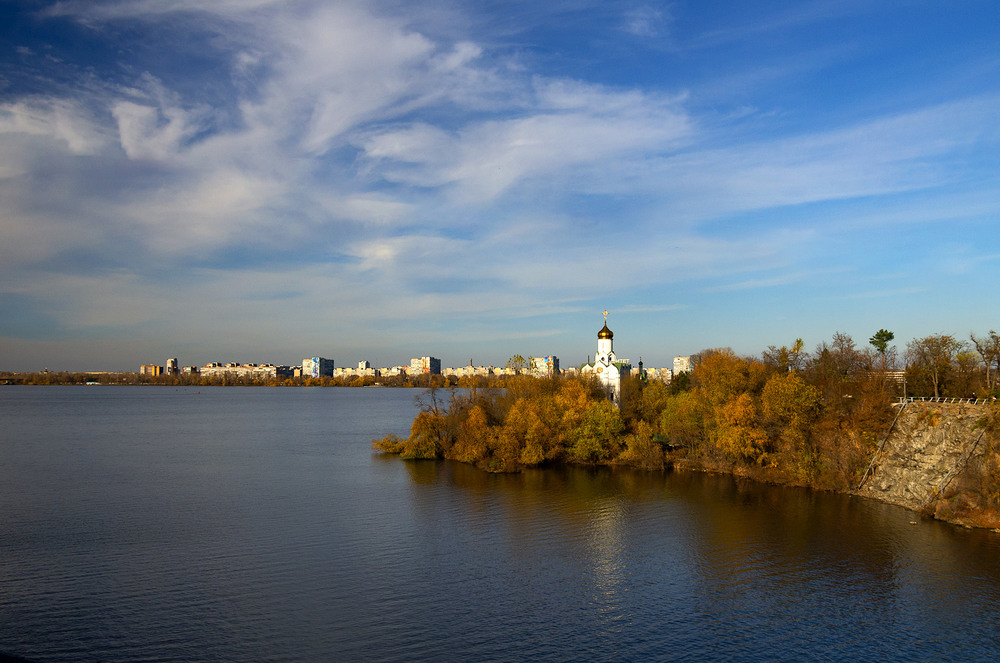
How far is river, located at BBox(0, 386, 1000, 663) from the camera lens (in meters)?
18.1

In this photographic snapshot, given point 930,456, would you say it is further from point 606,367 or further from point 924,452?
point 606,367

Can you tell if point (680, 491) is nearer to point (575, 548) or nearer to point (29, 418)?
point (575, 548)

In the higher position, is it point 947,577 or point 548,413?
point 548,413

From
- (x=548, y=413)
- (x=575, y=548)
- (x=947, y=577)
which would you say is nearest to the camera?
(x=947, y=577)

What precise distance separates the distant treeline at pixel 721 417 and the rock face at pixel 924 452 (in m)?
0.89

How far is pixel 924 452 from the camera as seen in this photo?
3472 centimetres

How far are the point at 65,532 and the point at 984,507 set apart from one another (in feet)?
142

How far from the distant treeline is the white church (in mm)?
1233

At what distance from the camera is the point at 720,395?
46.6 m

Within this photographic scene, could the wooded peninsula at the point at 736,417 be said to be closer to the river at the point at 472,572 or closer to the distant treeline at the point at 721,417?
the distant treeline at the point at 721,417

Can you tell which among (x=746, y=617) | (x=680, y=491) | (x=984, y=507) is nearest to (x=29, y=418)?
(x=680, y=491)

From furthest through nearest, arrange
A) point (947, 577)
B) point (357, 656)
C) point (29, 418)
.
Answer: point (29, 418)
point (947, 577)
point (357, 656)

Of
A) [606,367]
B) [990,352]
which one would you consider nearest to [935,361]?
[990,352]

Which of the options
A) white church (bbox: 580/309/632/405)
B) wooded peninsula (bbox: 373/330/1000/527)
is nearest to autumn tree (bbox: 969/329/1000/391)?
wooded peninsula (bbox: 373/330/1000/527)
